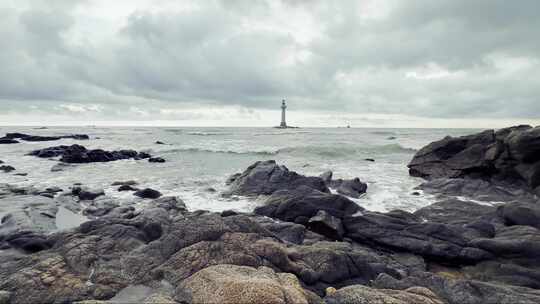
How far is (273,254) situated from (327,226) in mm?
4559

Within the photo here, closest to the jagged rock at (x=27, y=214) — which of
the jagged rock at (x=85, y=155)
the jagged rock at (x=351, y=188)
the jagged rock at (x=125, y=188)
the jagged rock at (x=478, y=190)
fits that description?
the jagged rock at (x=125, y=188)

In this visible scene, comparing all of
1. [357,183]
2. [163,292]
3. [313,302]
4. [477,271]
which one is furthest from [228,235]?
[357,183]

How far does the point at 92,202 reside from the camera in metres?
15.6

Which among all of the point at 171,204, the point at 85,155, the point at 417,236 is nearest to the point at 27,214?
the point at 171,204

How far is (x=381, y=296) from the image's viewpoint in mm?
4906

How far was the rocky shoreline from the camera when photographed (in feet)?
17.4

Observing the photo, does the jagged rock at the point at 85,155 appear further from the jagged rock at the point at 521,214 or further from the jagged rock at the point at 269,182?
the jagged rock at the point at 521,214

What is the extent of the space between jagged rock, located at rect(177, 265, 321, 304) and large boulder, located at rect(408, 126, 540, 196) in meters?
18.9

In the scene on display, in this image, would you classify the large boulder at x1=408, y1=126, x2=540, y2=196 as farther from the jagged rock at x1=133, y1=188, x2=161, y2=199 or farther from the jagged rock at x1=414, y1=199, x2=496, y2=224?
the jagged rock at x1=133, y1=188, x2=161, y2=199

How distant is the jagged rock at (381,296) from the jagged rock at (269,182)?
11810 millimetres

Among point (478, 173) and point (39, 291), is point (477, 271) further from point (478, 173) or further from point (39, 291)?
point (478, 173)

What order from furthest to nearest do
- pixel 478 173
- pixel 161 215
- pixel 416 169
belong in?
pixel 416 169, pixel 478 173, pixel 161 215

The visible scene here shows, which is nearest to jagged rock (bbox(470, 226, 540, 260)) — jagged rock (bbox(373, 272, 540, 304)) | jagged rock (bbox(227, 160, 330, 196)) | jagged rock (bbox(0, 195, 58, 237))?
jagged rock (bbox(373, 272, 540, 304))

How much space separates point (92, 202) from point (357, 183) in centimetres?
1509
